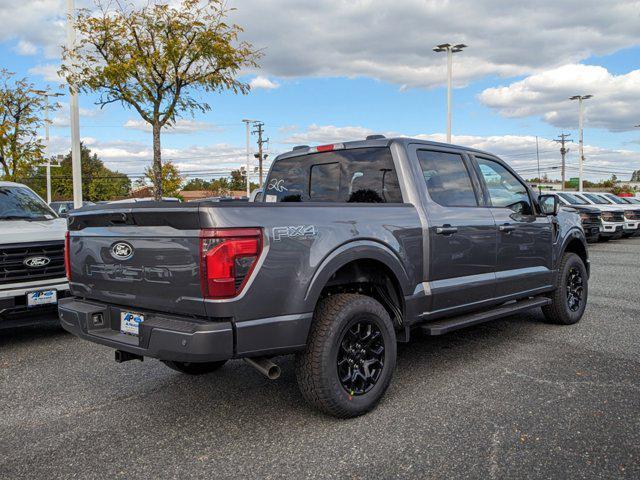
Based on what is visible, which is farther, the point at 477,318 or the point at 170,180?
the point at 170,180

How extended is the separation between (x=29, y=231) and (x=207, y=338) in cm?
354

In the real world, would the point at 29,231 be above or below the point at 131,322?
above

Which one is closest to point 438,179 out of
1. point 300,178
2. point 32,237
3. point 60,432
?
point 300,178

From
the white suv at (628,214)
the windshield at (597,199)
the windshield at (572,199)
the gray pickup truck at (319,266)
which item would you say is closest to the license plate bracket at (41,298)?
the gray pickup truck at (319,266)

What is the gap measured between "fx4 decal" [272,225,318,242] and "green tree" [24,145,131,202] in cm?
6278

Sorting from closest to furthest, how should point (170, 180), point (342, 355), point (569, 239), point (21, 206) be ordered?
point (342, 355), point (569, 239), point (21, 206), point (170, 180)

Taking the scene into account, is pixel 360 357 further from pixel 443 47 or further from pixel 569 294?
pixel 443 47

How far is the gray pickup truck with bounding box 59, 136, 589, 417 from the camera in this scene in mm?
3017

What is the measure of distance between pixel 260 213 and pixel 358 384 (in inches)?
52.9

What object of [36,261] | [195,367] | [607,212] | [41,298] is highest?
[607,212]

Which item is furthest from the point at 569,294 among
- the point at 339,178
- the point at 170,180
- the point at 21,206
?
the point at 170,180

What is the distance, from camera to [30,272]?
539 cm

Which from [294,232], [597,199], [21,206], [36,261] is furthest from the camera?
[597,199]

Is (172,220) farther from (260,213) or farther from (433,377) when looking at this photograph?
(433,377)
